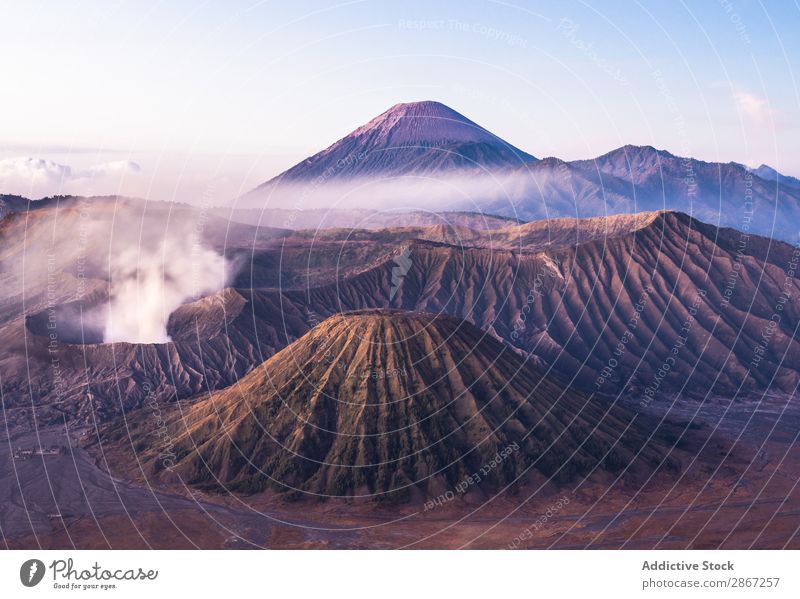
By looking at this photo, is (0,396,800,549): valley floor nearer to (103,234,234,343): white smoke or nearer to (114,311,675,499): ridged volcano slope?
(114,311,675,499): ridged volcano slope

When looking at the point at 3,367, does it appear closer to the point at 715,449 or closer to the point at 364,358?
the point at 364,358

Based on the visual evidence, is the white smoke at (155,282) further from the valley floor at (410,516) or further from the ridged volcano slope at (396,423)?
the valley floor at (410,516)

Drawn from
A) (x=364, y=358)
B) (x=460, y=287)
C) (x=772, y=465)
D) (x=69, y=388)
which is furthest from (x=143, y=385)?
(x=772, y=465)

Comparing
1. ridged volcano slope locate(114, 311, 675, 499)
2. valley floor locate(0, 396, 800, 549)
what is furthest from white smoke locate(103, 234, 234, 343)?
valley floor locate(0, 396, 800, 549)

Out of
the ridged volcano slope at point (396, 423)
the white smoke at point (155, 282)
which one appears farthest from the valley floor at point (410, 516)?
the white smoke at point (155, 282)

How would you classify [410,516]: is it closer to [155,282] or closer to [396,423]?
[396,423]
